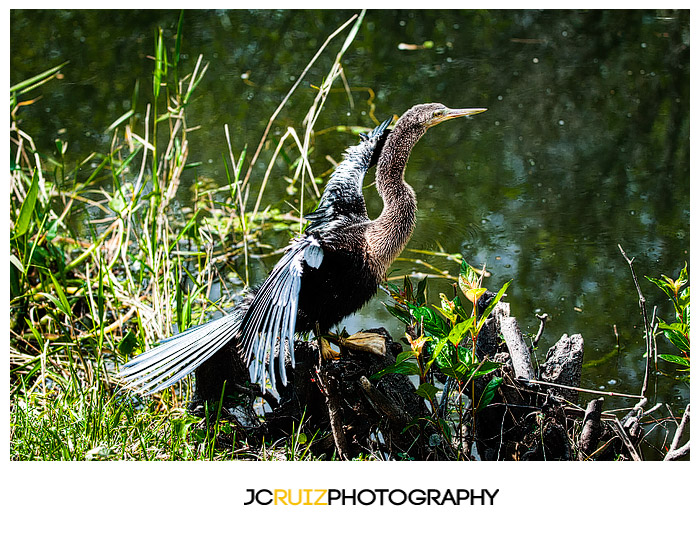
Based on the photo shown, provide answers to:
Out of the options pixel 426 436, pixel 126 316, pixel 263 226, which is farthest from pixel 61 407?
pixel 263 226

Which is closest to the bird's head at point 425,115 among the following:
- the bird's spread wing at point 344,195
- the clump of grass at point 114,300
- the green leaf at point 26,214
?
the bird's spread wing at point 344,195

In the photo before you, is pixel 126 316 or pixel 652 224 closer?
pixel 126 316

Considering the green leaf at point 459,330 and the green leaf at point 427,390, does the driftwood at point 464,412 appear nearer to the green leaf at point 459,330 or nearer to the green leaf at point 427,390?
the green leaf at point 427,390

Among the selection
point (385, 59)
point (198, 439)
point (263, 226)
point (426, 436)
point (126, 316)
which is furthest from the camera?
point (385, 59)

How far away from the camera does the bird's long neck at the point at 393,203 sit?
2545 millimetres

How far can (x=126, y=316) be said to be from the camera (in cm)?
344

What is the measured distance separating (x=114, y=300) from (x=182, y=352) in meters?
1.02

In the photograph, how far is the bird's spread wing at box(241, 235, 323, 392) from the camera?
2156 millimetres

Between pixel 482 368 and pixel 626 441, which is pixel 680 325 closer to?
pixel 626 441

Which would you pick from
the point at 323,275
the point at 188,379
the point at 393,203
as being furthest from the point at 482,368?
the point at 188,379

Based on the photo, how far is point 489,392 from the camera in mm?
2336

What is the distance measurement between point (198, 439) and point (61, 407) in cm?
54

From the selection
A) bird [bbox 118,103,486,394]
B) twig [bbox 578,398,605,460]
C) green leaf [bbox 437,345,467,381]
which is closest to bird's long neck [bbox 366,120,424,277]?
bird [bbox 118,103,486,394]
